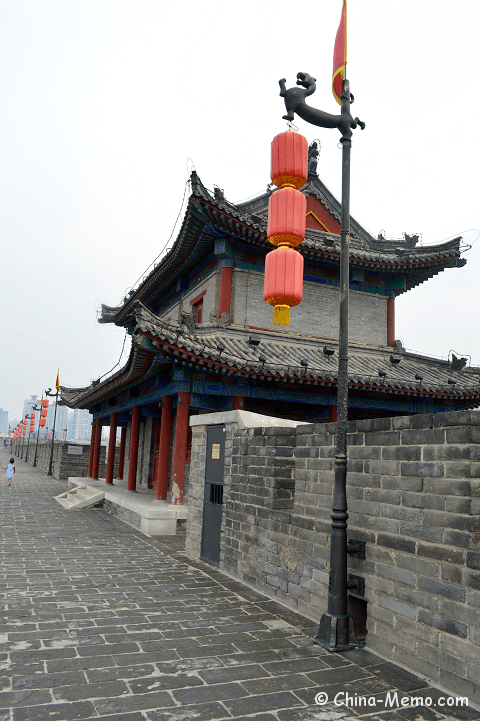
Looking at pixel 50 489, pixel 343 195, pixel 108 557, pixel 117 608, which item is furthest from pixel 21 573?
pixel 50 489

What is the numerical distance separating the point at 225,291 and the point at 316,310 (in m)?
3.00

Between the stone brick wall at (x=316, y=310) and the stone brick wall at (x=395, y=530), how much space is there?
7.81m

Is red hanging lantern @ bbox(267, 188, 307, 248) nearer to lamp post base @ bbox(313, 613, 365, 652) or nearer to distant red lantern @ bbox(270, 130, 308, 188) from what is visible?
distant red lantern @ bbox(270, 130, 308, 188)

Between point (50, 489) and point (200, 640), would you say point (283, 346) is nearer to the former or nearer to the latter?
point (200, 640)

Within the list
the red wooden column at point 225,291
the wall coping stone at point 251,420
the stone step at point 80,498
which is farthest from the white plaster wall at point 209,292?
the stone step at point 80,498

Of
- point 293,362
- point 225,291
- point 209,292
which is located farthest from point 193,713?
point 209,292

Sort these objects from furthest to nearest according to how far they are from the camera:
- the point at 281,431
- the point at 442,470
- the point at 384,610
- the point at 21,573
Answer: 1. the point at 21,573
2. the point at 281,431
3. the point at 384,610
4. the point at 442,470

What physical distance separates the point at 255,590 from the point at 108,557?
121 inches

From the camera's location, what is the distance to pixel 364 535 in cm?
486

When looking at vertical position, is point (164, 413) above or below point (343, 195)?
below

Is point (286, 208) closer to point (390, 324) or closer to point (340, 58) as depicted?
point (340, 58)

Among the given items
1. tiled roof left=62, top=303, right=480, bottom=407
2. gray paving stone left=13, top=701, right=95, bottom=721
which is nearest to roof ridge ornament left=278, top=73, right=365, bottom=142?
gray paving stone left=13, top=701, right=95, bottom=721

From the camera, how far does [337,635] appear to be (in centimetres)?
458

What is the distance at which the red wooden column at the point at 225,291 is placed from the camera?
13812mm
